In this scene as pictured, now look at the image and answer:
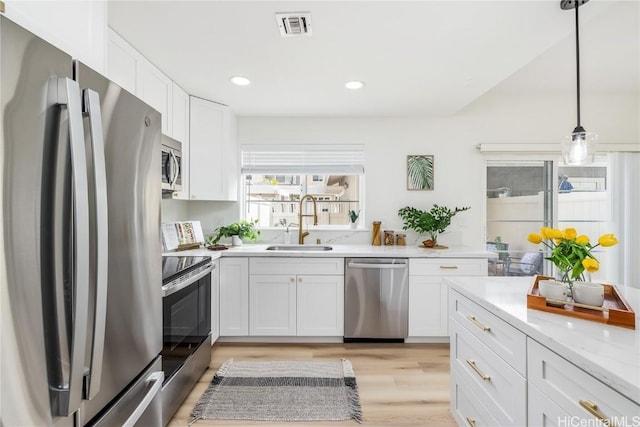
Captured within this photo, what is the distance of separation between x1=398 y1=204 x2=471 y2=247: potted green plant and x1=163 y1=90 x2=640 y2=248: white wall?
0.35 ft

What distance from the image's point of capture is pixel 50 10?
888 millimetres

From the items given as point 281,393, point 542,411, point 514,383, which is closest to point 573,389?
point 542,411

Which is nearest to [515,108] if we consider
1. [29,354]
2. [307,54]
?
[307,54]

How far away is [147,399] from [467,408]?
151 cm

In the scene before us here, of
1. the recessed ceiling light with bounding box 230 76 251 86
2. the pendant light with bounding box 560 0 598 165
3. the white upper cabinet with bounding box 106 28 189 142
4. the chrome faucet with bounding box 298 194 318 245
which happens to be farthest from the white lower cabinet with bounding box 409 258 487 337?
the white upper cabinet with bounding box 106 28 189 142

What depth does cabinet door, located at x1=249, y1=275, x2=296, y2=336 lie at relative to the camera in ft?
9.30

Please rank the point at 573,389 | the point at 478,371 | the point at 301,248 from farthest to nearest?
the point at 301,248, the point at 478,371, the point at 573,389

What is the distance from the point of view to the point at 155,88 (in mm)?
2299

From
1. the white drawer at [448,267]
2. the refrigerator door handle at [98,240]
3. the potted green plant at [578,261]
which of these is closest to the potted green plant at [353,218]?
the white drawer at [448,267]

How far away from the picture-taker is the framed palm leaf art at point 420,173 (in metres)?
3.46

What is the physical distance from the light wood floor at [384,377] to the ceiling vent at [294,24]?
2.32 metres

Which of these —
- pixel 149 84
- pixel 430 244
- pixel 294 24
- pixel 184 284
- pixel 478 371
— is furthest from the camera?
pixel 430 244

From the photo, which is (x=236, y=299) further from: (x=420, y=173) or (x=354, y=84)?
(x=420, y=173)

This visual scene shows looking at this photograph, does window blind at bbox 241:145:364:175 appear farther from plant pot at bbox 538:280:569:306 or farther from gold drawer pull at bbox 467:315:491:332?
plant pot at bbox 538:280:569:306
